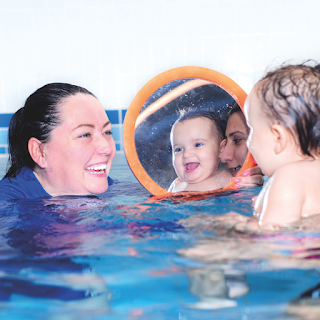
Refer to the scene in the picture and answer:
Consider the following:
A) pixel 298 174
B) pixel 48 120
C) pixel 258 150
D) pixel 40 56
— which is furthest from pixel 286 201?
pixel 40 56

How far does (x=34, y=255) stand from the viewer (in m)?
1.04

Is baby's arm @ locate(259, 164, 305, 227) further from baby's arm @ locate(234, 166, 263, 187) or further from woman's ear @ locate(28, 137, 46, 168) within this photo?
woman's ear @ locate(28, 137, 46, 168)

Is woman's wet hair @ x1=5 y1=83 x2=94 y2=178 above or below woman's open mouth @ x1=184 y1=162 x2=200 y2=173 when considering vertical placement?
above

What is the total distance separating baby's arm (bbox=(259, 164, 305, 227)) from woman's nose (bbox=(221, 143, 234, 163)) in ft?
2.25

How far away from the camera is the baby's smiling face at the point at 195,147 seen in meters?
1.85

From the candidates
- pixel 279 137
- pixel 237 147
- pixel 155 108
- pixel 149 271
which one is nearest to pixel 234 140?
Result: pixel 237 147

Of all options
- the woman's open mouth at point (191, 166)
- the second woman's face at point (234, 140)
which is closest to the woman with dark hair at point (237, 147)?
the second woman's face at point (234, 140)

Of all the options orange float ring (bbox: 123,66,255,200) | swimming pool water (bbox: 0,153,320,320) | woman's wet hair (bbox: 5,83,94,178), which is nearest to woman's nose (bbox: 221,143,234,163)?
orange float ring (bbox: 123,66,255,200)

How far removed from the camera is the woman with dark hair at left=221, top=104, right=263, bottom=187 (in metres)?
1.90

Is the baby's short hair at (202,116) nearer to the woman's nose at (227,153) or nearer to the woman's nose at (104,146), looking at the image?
the woman's nose at (227,153)

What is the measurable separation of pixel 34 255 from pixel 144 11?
10.9 ft

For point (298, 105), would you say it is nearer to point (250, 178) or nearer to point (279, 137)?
point (279, 137)

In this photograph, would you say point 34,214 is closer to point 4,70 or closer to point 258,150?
point 258,150

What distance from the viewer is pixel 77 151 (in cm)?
180
